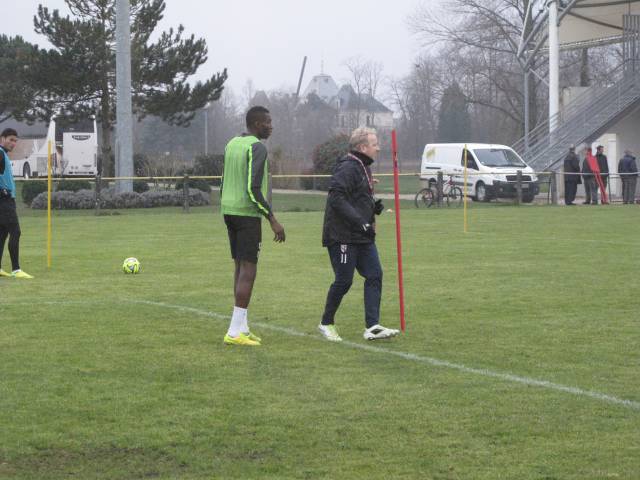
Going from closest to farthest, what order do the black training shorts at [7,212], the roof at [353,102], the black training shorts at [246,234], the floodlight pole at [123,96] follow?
the black training shorts at [246,234], the black training shorts at [7,212], the floodlight pole at [123,96], the roof at [353,102]

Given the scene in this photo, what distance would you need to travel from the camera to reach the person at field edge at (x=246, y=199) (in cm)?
882

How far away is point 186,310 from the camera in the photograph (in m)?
11.4

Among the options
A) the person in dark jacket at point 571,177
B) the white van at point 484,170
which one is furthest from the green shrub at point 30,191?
the person in dark jacket at point 571,177

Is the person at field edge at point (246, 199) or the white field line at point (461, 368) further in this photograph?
the person at field edge at point (246, 199)

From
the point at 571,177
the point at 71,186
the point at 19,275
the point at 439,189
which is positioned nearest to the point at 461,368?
the point at 19,275

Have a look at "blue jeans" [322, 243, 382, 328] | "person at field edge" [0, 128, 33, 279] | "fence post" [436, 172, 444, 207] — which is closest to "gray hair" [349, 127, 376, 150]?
"blue jeans" [322, 243, 382, 328]

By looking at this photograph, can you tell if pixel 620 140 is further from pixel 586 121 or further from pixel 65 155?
pixel 65 155

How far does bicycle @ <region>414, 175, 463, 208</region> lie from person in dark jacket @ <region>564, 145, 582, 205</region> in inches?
135

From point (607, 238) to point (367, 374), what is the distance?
1385cm

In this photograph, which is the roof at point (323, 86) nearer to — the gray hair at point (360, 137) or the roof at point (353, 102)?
the roof at point (353, 102)

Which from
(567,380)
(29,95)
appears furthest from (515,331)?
(29,95)

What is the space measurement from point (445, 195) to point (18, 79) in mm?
28234

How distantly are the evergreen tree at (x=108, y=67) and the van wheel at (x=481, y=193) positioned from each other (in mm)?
19427

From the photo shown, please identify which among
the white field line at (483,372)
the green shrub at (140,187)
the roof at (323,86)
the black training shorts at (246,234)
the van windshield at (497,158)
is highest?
the roof at (323,86)
